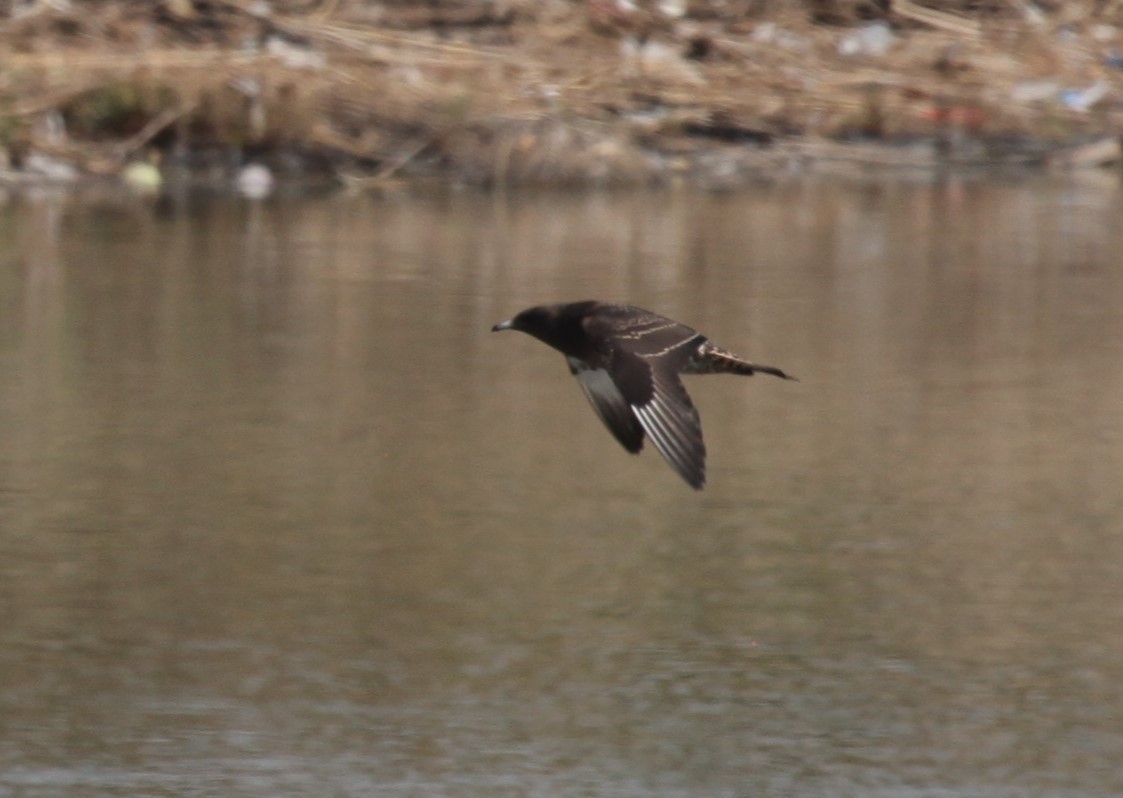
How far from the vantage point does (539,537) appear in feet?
22.1

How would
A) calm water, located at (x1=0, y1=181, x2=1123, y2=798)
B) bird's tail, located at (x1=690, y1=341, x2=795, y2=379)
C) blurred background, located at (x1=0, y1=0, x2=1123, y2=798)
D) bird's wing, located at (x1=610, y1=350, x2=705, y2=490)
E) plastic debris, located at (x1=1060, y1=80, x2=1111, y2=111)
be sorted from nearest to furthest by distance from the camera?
calm water, located at (x1=0, y1=181, x2=1123, y2=798) → blurred background, located at (x1=0, y1=0, x2=1123, y2=798) → bird's wing, located at (x1=610, y1=350, x2=705, y2=490) → bird's tail, located at (x1=690, y1=341, x2=795, y2=379) → plastic debris, located at (x1=1060, y1=80, x2=1111, y2=111)

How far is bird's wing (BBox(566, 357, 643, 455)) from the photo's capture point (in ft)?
21.2

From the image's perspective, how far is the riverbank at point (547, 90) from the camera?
15.4 m

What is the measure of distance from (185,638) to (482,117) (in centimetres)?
998

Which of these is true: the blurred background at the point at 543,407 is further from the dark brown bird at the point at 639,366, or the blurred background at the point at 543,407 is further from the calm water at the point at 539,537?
the dark brown bird at the point at 639,366

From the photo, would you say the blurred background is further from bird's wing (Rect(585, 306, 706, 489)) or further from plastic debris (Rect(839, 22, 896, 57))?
bird's wing (Rect(585, 306, 706, 489))

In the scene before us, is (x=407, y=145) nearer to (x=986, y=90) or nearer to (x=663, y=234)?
(x=663, y=234)

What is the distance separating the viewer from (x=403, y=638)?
5.79 meters

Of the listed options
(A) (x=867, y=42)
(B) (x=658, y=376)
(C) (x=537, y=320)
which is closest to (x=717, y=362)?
(B) (x=658, y=376)

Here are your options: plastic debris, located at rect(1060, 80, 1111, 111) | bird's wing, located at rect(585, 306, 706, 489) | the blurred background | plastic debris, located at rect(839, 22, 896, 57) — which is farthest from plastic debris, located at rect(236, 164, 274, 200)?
bird's wing, located at rect(585, 306, 706, 489)

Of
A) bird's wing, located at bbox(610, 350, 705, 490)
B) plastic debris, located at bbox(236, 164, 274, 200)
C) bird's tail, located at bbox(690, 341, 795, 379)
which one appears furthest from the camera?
plastic debris, located at bbox(236, 164, 274, 200)

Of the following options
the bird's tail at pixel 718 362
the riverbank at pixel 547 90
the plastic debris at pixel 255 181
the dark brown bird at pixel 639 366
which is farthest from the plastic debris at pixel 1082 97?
the bird's tail at pixel 718 362

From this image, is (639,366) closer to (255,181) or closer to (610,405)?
(610,405)

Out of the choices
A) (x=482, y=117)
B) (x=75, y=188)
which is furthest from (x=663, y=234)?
(x=75, y=188)
